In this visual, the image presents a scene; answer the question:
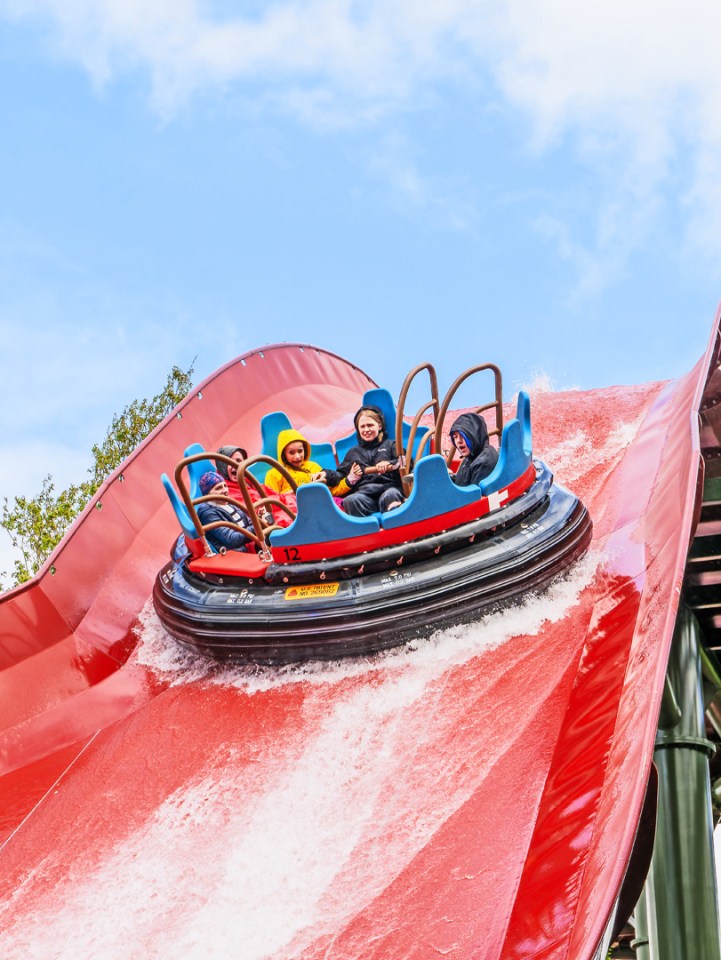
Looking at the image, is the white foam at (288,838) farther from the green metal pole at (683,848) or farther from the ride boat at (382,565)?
the green metal pole at (683,848)

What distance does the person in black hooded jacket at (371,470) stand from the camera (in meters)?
4.34

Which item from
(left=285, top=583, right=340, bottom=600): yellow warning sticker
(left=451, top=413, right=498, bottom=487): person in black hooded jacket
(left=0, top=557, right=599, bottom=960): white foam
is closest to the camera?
(left=0, top=557, right=599, bottom=960): white foam

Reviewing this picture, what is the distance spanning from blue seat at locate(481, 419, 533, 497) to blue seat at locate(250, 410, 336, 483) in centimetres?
152

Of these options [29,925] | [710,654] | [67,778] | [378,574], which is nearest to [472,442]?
[378,574]

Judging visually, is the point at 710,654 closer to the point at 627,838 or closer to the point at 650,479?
the point at 650,479

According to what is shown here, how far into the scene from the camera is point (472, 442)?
4285 millimetres

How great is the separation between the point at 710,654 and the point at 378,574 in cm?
203

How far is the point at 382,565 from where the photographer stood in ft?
12.8

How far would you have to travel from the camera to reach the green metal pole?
10.6 ft

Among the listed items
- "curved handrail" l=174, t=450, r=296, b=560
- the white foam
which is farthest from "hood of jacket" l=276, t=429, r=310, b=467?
the white foam

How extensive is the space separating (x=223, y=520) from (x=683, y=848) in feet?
7.56

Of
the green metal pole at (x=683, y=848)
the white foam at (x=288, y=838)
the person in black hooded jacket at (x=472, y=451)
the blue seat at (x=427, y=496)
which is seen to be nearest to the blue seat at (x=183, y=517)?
the blue seat at (x=427, y=496)

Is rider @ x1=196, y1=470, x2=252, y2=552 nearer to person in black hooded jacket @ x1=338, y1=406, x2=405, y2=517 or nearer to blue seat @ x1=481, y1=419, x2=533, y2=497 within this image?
person in black hooded jacket @ x1=338, y1=406, x2=405, y2=517

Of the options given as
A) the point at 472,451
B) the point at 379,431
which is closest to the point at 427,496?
the point at 472,451
